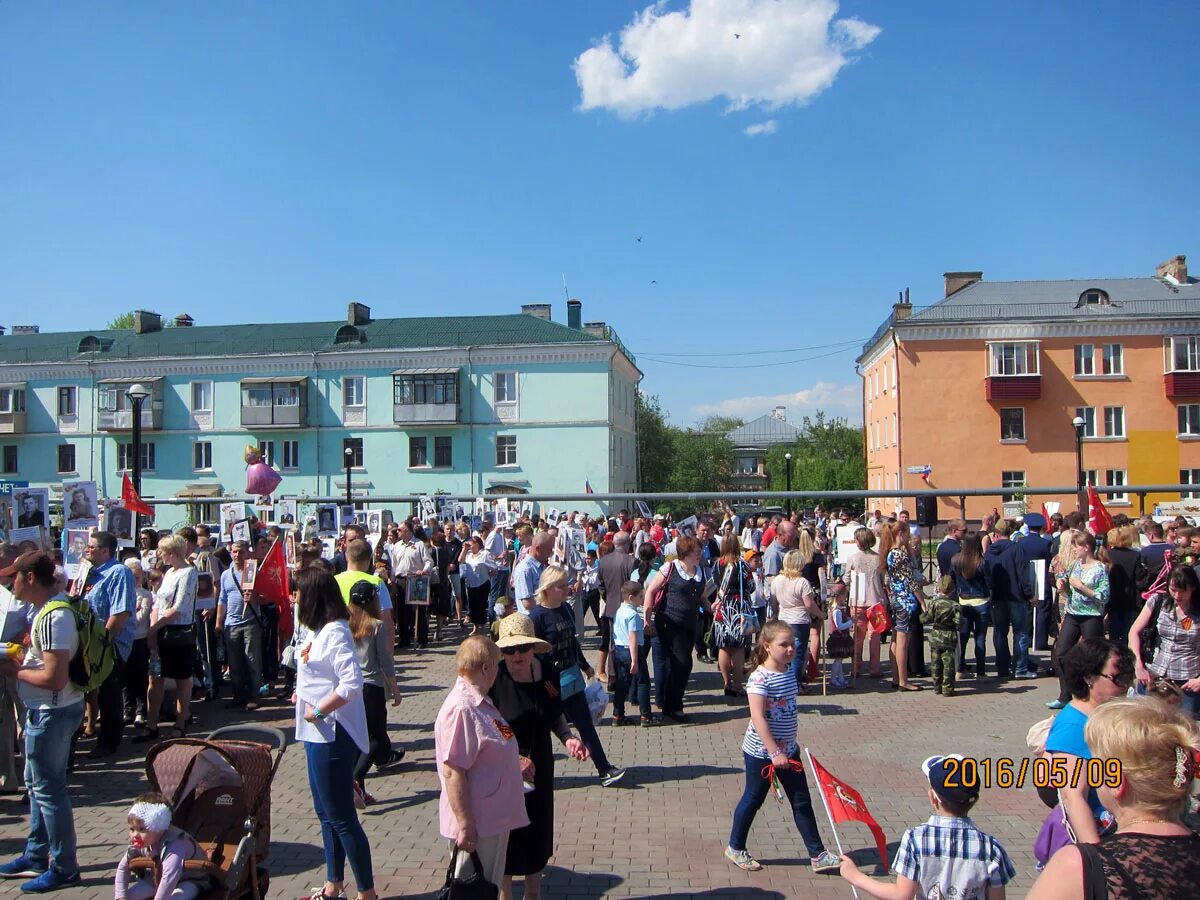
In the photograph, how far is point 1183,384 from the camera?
137 ft

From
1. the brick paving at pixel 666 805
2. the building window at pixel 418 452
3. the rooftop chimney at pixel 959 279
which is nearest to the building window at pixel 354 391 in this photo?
the building window at pixel 418 452

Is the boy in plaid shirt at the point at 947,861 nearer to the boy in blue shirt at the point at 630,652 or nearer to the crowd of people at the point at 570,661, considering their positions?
the crowd of people at the point at 570,661

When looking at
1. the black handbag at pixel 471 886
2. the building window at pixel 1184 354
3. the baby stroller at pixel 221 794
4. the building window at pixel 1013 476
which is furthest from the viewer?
the building window at pixel 1013 476

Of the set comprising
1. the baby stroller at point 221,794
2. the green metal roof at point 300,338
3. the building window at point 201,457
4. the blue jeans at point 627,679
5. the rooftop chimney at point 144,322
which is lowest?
the blue jeans at point 627,679

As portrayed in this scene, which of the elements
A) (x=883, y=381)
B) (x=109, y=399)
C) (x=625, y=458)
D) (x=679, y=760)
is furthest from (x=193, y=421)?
(x=679, y=760)

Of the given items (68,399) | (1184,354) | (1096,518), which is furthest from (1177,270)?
(68,399)

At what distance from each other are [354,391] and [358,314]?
19.1ft

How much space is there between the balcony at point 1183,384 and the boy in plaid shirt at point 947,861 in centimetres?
4653

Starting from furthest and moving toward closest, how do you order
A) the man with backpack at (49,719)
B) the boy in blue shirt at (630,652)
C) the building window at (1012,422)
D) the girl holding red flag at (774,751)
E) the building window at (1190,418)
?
1. the building window at (1012,422)
2. the building window at (1190,418)
3. the boy in blue shirt at (630,652)
4. the girl holding red flag at (774,751)
5. the man with backpack at (49,719)

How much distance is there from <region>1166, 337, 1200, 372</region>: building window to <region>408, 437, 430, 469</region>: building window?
3711 cm

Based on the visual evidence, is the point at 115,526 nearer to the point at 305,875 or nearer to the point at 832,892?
the point at 305,875

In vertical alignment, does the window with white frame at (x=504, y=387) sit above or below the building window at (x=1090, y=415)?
above

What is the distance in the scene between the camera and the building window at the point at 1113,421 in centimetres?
4294

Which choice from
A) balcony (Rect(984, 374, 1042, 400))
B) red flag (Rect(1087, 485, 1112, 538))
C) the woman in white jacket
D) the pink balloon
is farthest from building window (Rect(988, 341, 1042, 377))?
the woman in white jacket
